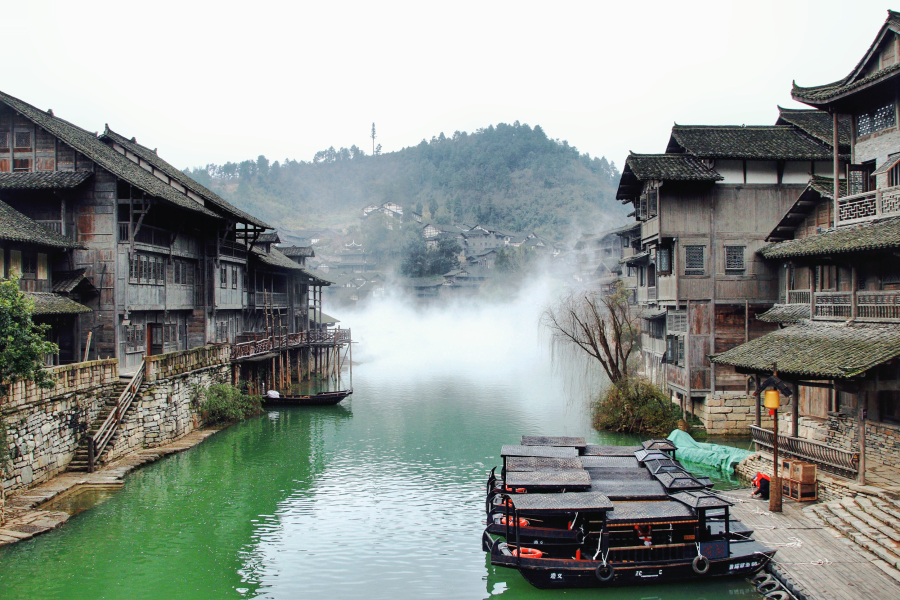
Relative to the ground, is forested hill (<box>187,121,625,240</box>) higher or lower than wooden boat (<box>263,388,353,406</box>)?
higher

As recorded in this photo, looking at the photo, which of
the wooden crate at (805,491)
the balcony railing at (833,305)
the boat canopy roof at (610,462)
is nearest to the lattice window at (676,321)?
the balcony railing at (833,305)

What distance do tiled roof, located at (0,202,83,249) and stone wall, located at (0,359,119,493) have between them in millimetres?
5033

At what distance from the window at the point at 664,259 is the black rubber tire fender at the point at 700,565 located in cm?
1817

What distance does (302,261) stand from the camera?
188ft

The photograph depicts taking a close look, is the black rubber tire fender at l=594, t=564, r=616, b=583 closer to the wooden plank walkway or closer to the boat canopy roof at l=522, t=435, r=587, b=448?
the wooden plank walkway

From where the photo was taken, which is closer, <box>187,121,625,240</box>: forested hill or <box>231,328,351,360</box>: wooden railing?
<box>231,328,351,360</box>: wooden railing

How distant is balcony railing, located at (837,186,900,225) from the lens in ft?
65.0

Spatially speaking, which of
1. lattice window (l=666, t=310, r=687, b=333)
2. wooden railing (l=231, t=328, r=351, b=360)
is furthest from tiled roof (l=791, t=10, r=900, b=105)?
wooden railing (l=231, t=328, r=351, b=360)

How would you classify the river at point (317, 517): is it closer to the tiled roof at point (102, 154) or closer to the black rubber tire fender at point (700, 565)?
the black rubber tire fender at point (700, 565)

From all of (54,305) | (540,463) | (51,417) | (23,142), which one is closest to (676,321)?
(540,463)

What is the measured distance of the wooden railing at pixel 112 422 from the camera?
22984 millimetres

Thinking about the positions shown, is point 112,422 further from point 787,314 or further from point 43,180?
point 787,314

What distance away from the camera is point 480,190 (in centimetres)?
16688

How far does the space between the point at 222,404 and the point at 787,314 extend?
26.5 metres
